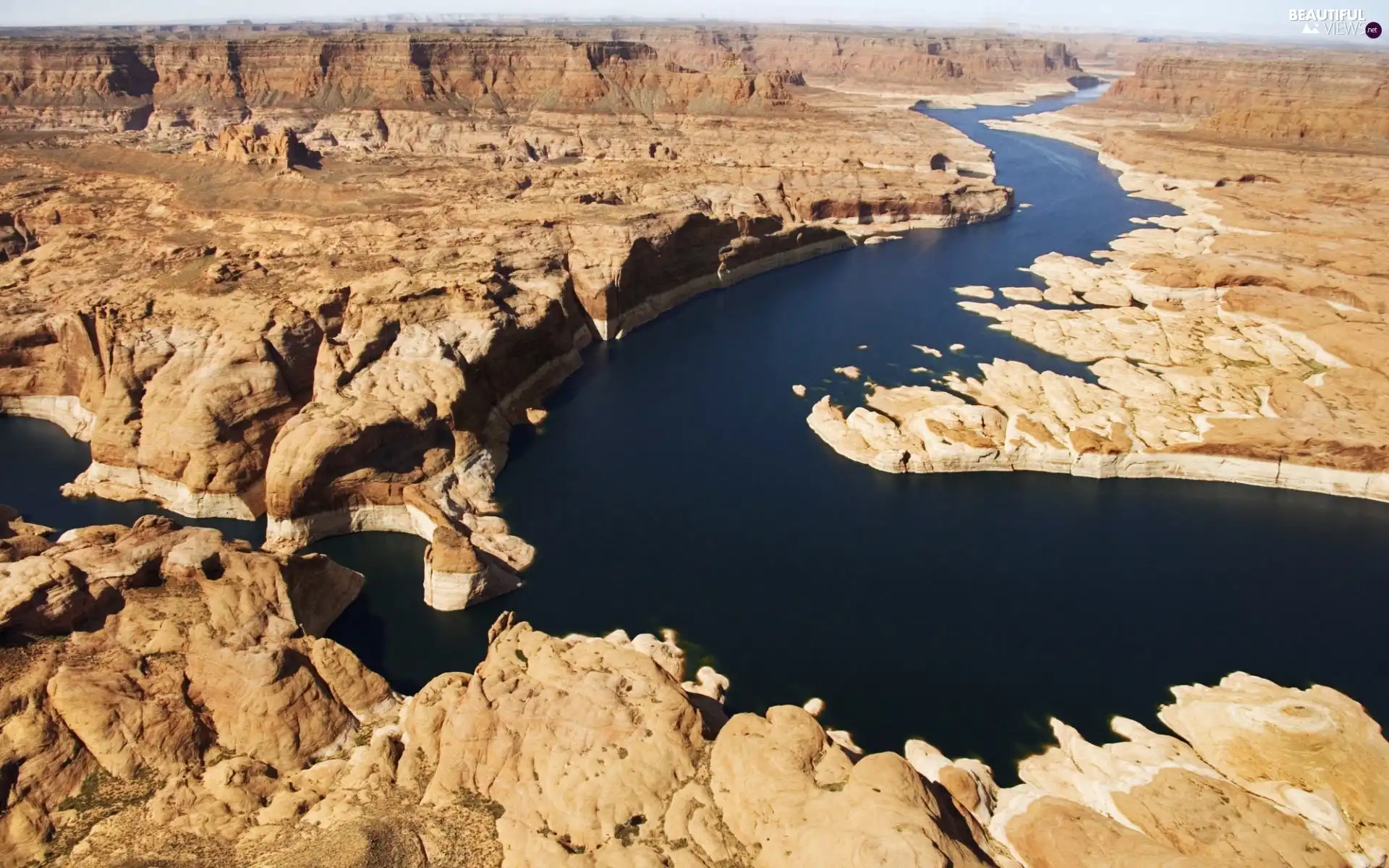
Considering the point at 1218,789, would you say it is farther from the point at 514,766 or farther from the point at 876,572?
the point at 514,766

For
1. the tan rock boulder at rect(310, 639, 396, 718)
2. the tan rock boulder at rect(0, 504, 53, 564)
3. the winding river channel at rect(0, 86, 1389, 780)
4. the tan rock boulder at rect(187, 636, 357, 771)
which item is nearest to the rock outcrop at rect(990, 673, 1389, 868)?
the winding river channel at rect(0, 86, 1389, 780)

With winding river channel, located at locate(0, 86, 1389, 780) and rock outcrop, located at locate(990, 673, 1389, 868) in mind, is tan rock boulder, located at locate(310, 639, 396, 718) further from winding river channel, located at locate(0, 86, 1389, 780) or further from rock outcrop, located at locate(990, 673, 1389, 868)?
rock outcrop, located at locate(990, 673, 1389, 868)

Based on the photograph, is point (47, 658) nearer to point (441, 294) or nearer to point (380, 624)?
point (380, 624)

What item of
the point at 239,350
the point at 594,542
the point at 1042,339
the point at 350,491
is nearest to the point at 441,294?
the point at 239,350

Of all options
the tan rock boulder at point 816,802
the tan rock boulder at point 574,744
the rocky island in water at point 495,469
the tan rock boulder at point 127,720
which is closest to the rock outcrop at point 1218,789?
the rocky island in water at point 495,469

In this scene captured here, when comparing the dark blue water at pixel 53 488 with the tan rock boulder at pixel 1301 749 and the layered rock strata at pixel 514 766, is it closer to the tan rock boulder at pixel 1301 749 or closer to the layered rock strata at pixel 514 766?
the layered rock strata at pixel 514 766

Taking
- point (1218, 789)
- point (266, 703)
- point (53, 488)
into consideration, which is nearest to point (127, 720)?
point (266, 703)
